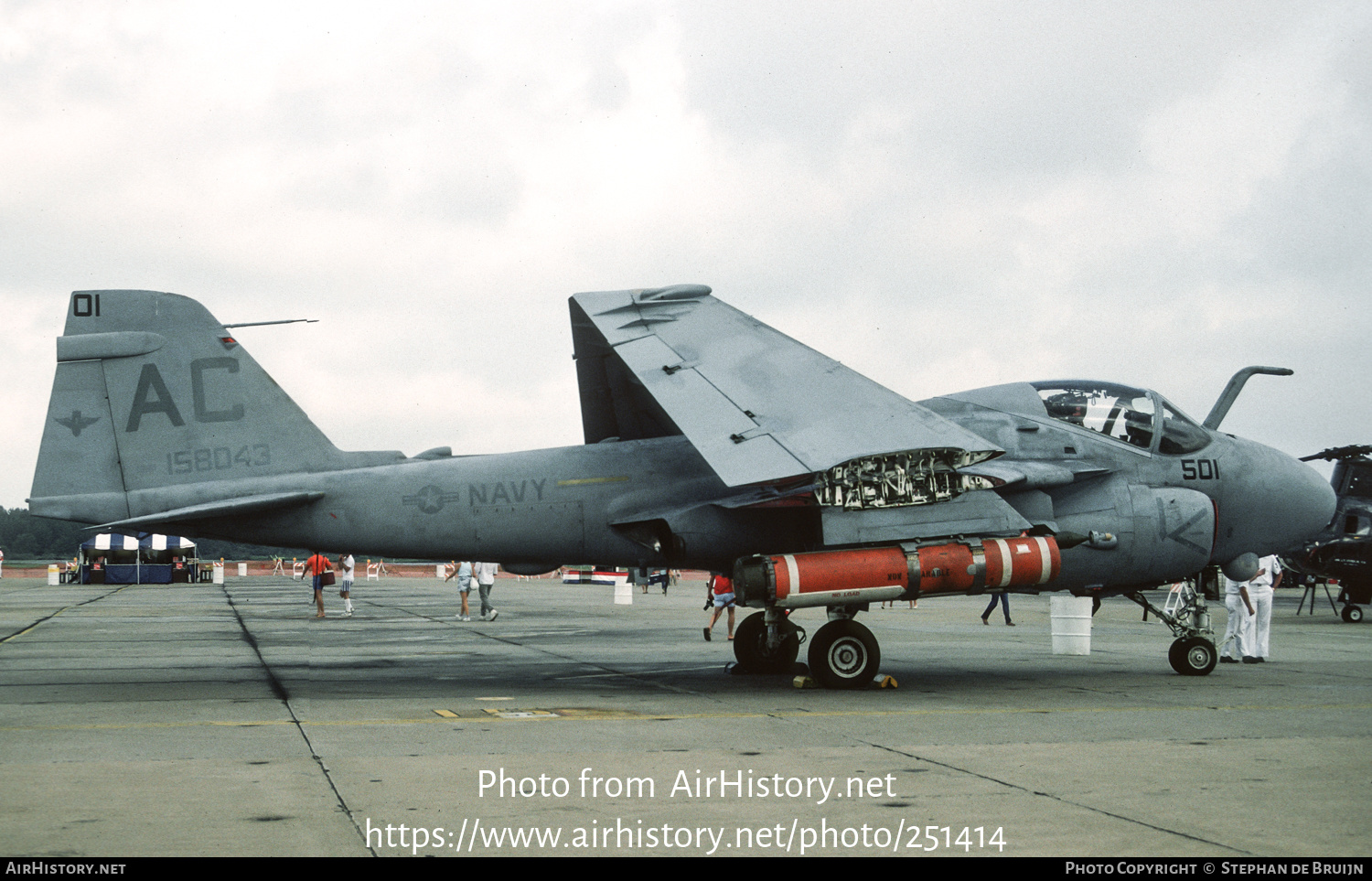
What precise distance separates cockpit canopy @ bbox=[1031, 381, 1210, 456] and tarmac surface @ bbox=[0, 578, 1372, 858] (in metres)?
2.88

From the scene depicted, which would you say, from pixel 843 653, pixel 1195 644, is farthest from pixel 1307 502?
pixel 843 653

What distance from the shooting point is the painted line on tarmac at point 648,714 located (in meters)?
9.52

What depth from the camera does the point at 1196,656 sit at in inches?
555

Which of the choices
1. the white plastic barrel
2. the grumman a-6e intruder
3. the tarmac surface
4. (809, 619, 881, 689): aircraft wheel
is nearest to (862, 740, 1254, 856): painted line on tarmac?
the tarmac surface

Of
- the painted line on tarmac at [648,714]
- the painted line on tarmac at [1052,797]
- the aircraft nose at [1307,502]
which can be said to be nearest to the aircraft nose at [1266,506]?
the aircraft nose at [1307,502]

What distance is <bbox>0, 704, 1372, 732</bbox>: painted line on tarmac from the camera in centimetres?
952

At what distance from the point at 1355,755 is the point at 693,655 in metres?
10.4

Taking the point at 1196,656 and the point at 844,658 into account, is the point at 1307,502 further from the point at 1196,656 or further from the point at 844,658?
the point at 844,658

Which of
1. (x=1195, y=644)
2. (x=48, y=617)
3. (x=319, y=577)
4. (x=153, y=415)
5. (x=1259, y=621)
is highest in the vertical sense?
(x=153, y=415)

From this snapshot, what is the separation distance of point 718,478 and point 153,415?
634cm

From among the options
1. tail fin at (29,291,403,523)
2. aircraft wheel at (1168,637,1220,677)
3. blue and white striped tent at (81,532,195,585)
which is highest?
tail fin at (29,291,403,523)

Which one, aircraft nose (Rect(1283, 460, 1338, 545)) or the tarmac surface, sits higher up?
aircraft nose (Rect(1283, 460, 1338, 545))

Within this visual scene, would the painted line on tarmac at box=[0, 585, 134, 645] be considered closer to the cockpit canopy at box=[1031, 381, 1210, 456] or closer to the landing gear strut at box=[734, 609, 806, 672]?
the landing gear strut at box=[734, 609, 806, 672]

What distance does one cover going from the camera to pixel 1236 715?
10.4 m
